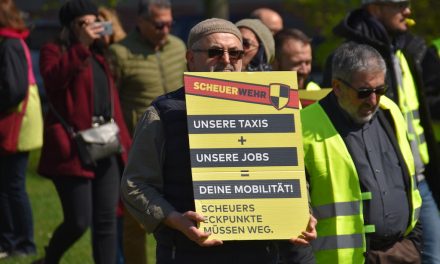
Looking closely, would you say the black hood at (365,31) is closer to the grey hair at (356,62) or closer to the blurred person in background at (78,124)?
the grey hair at (356,62)

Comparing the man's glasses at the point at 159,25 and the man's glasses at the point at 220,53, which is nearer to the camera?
the man's glasses at the point at 220,53

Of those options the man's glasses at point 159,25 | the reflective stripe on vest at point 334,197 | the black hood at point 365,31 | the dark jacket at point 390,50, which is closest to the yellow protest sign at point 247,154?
the reflective stripe on vest at point 334,197

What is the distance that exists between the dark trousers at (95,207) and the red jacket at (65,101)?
101 millimetres

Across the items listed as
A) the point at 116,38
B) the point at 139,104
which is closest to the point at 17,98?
the point at 116,38

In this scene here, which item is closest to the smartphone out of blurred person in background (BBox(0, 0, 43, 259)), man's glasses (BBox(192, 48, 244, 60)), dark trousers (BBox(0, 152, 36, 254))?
blurred person in background (BBox(0, 0, 43, 259))

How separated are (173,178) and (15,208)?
547 centimetres

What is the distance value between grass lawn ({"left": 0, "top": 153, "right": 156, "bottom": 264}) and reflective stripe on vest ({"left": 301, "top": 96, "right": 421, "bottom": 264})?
4.16 m

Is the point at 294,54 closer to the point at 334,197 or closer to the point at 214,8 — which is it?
the point at 334,197

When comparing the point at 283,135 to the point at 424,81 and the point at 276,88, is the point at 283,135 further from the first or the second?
the point at 424,81

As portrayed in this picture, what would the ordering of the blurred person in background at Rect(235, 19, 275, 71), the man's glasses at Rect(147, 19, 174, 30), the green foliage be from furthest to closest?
1. the green foliage
2. the man's glasses at Rect(147, 19, 174, 30)
3. the blurred person in background at Rect(235, 19, 275, 71)

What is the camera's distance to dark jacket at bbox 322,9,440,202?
7.55 m

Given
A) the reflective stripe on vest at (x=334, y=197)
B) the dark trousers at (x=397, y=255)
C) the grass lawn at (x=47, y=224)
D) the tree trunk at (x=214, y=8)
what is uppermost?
the reflective stripe on vest at (x=334, y=197)

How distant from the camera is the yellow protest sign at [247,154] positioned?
16.4ft

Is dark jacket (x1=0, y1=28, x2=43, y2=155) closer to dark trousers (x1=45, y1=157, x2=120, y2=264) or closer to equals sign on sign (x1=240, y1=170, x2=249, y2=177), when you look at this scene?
dark trousers (x1=45, y1=157, x2=120, y2=264)
